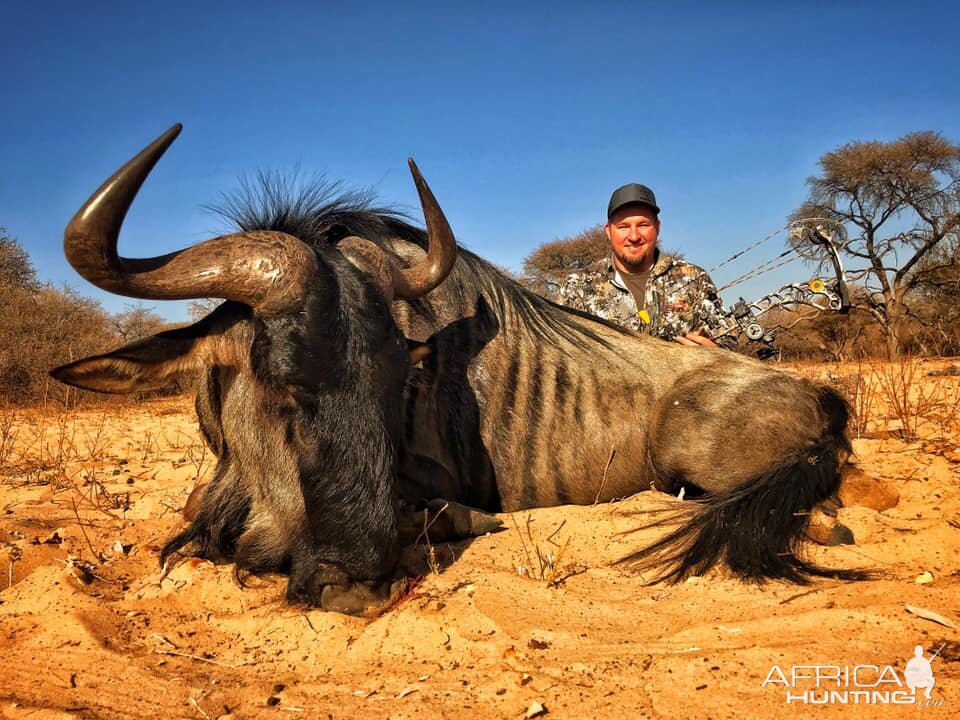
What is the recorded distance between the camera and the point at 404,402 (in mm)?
3406

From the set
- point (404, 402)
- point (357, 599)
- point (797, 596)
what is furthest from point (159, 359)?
point (797, 596)

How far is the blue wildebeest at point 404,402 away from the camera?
255cm

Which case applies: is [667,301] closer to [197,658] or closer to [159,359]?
[159,359]

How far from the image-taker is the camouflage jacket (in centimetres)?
621

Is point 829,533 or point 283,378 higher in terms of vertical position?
point 283,378

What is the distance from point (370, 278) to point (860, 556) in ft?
8.42

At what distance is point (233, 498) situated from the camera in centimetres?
308

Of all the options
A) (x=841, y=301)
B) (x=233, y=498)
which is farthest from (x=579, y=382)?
(x=841, y=301)

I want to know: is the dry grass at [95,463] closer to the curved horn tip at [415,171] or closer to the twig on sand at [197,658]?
the twig on sand at [197,658]

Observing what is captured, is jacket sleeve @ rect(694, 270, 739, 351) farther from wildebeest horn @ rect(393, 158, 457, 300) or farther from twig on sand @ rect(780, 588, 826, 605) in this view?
twig on sand @ rect(780, 588, 826, 605)

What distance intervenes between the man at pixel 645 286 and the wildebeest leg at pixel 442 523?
10.7 feet

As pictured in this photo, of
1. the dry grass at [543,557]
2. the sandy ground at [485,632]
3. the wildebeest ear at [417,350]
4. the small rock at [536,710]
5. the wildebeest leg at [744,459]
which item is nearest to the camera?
the small rock at [536,710]

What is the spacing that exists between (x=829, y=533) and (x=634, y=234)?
3621 millimetres

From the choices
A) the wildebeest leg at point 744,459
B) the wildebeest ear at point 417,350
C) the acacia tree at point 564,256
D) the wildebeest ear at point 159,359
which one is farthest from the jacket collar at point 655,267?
the acacia tree at point 564,256
